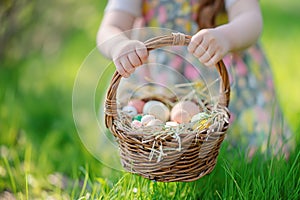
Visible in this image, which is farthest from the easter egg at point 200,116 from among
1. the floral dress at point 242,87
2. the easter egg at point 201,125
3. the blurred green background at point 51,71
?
the blurred green background at point 51,71

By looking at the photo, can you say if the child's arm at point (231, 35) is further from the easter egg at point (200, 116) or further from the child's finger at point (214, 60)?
the easter egg at point (200, 116)

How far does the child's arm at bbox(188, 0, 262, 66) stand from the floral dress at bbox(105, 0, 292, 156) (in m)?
0.27

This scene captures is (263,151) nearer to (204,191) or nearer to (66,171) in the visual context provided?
(204,191)

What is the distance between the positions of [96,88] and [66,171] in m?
0.81

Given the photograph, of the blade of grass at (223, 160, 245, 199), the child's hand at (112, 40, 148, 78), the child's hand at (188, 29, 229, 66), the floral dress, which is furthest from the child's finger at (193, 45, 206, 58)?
the floral dress

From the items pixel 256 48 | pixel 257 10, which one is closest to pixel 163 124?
pixel 257 10

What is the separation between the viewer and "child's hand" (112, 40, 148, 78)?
4.65ft

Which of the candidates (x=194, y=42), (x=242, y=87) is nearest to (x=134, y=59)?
(x=194, y=42)

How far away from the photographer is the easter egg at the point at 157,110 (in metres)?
1.52

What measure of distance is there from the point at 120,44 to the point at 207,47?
22 cm

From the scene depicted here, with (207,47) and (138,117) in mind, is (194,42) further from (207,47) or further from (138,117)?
(138,117)

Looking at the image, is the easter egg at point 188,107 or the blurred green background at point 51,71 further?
the blurred green background at point 51,71

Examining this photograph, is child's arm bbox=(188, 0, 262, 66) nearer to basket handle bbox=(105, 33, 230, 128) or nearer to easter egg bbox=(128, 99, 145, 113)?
basket handle bbox=(105, 33, 230, 128)

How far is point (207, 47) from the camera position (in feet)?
4.79
